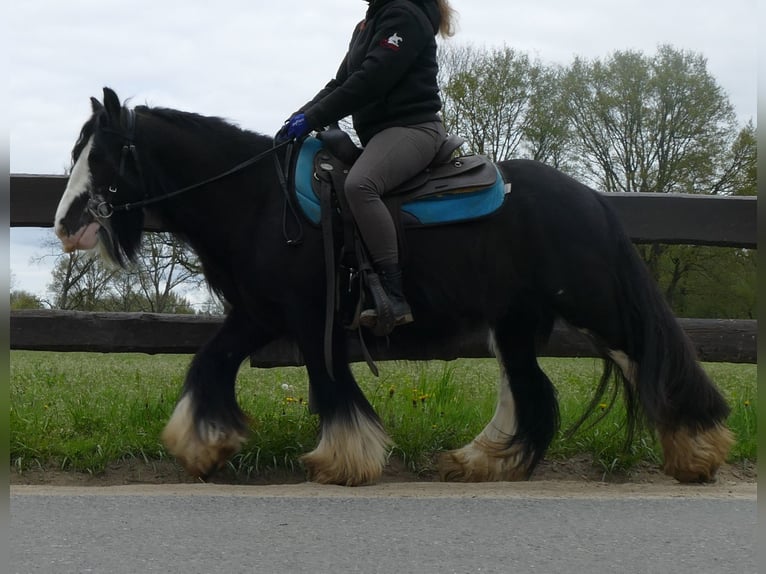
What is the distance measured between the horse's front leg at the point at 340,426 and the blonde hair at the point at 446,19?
1797 mm

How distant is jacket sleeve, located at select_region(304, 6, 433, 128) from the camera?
195 inches

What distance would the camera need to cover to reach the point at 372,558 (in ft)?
10.9

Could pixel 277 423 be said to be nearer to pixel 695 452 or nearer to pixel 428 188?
pixel 428 188

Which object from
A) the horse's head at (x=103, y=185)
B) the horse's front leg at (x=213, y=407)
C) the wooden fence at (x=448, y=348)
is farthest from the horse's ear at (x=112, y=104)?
the horse's front leg at (x=213, y=407)

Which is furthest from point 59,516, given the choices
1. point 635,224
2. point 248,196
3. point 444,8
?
point 635,224

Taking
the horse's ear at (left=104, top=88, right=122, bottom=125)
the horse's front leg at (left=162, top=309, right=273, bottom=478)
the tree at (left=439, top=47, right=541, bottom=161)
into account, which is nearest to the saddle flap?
the horse's front leg at (left=162, top=309, right=273, bottom=478)

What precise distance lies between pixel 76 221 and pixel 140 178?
427 mm

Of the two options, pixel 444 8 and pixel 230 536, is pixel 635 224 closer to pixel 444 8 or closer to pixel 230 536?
pixel 444 8

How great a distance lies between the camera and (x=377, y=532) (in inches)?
145

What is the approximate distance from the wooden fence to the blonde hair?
165cm

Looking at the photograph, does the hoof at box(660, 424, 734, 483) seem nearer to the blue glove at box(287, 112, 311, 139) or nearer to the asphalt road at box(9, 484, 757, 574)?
the asphalt road at box(9, 484, 757, 574)

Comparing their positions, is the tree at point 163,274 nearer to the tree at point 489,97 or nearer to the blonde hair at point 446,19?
the blonde hair at point 446,19

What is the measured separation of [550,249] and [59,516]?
109 inches

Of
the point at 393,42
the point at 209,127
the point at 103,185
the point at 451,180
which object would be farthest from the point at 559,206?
the point at 103,185
